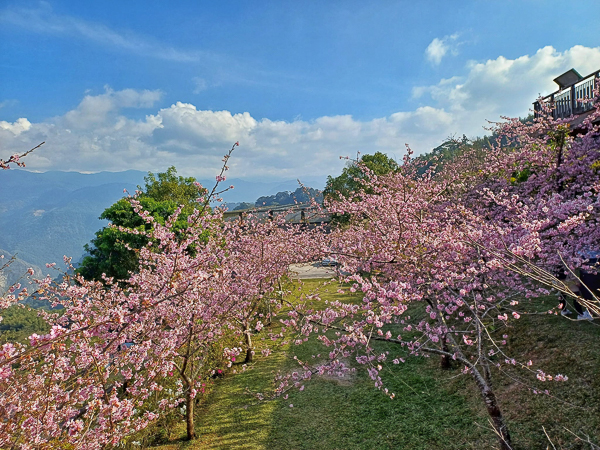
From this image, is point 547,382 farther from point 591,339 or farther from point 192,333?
point 192,333

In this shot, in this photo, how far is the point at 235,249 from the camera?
12.1 meters

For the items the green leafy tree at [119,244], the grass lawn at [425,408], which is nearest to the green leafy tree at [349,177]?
the green leafy tree at [119,244]

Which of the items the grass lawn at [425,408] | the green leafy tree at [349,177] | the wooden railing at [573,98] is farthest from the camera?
the green leafy tree at [349,177]

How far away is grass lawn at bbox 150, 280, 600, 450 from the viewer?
462cm

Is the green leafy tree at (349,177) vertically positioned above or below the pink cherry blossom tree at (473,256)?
above

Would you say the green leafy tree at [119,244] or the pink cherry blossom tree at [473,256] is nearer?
the pink cherry blossom tree at [473,256]

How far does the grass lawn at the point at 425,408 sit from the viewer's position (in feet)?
15.1

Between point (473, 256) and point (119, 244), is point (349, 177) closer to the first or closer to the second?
point (119, 244)

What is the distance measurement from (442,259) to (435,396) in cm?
315

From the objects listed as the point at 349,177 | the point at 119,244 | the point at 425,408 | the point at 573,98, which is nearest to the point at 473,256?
the point at 425,408

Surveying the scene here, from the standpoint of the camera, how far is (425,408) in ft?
19.4

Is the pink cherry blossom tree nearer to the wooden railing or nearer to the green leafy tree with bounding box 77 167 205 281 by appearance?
the wooden railing

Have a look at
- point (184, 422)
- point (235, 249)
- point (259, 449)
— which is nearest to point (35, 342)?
point (259, 449)

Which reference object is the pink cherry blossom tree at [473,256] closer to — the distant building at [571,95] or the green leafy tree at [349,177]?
the distant building at [571,95]
